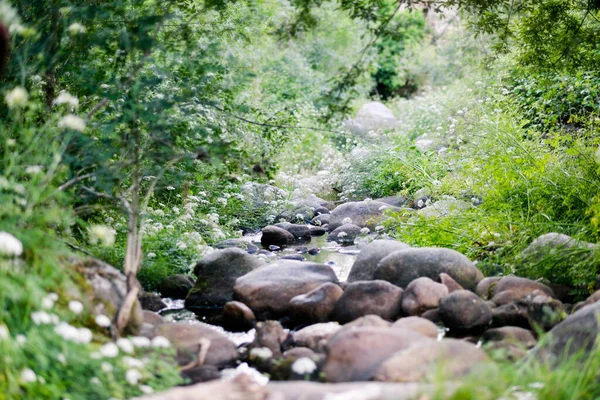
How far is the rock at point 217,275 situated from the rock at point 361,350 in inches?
97.9

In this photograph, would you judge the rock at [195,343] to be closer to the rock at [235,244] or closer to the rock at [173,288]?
the rock at [173,288]

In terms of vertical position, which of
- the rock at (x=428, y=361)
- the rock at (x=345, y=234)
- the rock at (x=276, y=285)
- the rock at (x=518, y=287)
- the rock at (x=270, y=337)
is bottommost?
the rock at (x=345, y=234)

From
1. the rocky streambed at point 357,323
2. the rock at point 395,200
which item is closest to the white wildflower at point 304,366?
the rocky streambed at point 357,323

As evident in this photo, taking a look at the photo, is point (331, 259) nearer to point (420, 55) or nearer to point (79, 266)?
point (79, 266)

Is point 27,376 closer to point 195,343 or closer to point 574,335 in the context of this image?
point 195,343

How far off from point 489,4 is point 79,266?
4.06m

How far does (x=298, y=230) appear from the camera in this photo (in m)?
9.62

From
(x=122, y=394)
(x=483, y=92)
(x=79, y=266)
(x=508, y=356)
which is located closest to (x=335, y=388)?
(x=122, y=394)

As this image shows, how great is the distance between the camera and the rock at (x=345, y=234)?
9391mm

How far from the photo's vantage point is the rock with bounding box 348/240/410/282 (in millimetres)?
6457

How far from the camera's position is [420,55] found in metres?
23.4

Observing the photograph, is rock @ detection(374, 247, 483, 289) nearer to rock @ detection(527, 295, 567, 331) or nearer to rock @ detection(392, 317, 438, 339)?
rock @ detection(527, 295, 567, 331)

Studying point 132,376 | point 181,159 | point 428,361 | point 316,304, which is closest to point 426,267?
point 316,304

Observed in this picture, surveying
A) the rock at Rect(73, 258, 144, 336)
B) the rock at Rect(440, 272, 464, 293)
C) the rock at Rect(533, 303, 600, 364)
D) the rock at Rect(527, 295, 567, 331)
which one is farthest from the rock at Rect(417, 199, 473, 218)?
the rock at Rect(73, 258, 144, 336)
